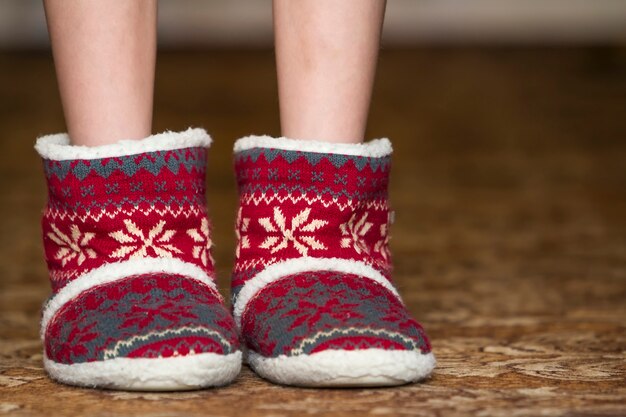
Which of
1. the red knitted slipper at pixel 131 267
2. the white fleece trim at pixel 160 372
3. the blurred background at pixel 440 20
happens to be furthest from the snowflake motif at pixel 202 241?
the blurred background at pixel 440 20

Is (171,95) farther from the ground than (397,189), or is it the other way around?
(171,95)

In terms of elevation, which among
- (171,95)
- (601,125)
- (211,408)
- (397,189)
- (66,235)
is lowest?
(211,408)

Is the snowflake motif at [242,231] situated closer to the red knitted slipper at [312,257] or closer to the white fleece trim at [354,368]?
the red knitted slipper at [312,257]

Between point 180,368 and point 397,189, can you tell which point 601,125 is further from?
point 180,368

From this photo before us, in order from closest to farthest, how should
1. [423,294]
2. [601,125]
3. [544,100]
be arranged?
[423,294] → [601,125] → [544,100]

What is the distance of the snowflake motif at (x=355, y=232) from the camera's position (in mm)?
736

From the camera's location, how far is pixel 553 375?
0.69m

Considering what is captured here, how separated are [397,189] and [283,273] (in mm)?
1188

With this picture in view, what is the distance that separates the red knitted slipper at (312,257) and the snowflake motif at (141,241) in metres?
0.06

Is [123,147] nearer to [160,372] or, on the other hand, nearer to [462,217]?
[160,372]

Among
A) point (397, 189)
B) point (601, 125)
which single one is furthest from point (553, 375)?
point (601, 125)

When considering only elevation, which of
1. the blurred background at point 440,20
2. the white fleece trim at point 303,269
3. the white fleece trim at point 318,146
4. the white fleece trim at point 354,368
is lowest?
the white fleece trim at point 354,368

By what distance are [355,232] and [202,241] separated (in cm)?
10


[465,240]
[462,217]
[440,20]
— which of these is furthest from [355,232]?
[440,20]
